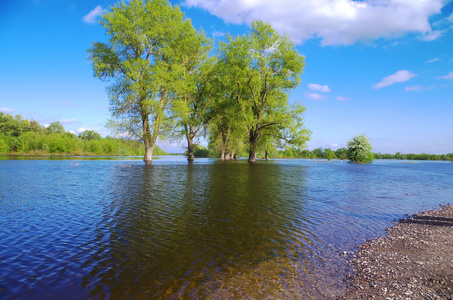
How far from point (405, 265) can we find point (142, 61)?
43.6 m

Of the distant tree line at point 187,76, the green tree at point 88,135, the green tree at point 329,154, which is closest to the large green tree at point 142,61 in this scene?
the distant tree line at point 187,76

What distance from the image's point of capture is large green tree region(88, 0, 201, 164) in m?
39.9

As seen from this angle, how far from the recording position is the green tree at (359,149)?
234 feet

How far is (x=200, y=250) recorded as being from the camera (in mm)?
7051

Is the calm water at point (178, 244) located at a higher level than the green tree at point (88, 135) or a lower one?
lower

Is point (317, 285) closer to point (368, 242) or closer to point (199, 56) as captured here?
point (368, 242)

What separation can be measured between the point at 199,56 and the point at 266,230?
48.8 m

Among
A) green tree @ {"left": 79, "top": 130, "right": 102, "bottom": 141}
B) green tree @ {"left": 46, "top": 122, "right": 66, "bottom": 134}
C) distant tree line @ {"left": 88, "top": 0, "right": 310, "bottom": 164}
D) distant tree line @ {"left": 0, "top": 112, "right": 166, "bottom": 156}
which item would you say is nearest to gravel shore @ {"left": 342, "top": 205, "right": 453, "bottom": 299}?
distant tree line @ {"left": 88, "top": 0, "right": 310, "bottom": 164}

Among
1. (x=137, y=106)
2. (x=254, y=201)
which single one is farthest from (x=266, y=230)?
(x=137, y=106)

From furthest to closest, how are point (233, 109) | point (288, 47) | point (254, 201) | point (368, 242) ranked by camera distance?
point (233, 109), point (288, 47), point (254, 201), point (368, 242)

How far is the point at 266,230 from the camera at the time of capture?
904 centimetres

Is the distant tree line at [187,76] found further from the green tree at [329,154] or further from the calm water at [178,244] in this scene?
the green tree at [329,154]

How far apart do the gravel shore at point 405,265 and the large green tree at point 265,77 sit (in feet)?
138

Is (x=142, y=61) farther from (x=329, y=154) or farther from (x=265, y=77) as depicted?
(x=329, y=154)
